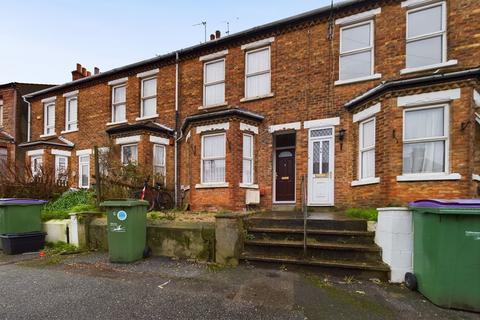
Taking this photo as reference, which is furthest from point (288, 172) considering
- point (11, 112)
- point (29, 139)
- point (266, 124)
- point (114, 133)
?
point (11, 112)

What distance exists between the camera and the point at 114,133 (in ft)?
41.1

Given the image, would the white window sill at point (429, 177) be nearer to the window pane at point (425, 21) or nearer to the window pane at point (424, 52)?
the window pane at point (424, 52)

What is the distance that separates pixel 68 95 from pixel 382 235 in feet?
54.7

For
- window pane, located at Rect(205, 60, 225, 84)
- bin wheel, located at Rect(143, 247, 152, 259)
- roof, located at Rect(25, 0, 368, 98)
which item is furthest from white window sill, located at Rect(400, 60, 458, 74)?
bin wheel, located at Rect(143, 247, 152, 259)

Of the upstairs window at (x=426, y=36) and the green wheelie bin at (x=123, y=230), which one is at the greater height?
the upstairs window at (x=426, y=36)

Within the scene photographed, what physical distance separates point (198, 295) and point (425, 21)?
9602mm

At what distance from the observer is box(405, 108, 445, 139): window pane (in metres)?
6.99

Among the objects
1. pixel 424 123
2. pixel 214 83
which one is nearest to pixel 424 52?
pixel 424 123

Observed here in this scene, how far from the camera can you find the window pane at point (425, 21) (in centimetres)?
800

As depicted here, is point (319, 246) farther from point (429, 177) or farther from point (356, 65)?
point (356, 65)

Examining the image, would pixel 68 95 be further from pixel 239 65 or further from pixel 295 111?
pixel 295 111

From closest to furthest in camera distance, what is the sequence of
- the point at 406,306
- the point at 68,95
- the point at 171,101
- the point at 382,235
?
1. the point at 406,306
2. the point at 382,235
3. the point at 171,101
4. the point at 68,95

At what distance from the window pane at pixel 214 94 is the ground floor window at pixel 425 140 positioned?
6.68 metres

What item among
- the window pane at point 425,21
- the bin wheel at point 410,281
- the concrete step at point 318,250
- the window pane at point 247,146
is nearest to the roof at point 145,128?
the window pane at point 247,146
